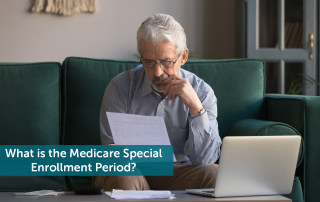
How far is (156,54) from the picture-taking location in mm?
1277

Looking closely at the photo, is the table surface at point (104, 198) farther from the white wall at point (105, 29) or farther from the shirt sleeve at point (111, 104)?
the white wall at point (105, 29)

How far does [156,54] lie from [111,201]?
0.63m

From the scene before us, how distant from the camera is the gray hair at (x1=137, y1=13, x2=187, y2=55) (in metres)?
1.28

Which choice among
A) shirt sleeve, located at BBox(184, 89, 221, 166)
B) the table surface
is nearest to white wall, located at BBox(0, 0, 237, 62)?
shirt sleeve, located at BBox(184, 89, 221, 166)

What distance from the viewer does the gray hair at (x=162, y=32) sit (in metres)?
1.28

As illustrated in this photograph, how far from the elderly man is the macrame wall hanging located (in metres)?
1.63

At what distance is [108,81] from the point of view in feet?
5.80

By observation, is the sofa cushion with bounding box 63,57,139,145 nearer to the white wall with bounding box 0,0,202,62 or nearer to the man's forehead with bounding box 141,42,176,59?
the man's forehead with bounding box 141,42,176,59

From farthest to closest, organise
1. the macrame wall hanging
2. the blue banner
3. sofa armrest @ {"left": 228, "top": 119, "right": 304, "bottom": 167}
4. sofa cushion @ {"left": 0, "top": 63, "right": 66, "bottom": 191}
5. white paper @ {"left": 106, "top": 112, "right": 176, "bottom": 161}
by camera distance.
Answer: the macrame wall hanging → sofa cushion @ {"left": 0, "top": 63, "right": 66, "bottom": 191} → sofa armrest @ {"left": 228, "top": 119, "right": 304, "bottom": 167} → the blue banner → white paper @ {"left": 106, "top": 112, "right": 176, "bottom": 161}

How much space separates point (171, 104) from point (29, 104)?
0.71 m

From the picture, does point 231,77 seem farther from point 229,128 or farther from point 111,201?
point 111,201

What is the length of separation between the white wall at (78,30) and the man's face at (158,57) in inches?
65.8

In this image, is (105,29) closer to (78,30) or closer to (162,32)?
(78,30)

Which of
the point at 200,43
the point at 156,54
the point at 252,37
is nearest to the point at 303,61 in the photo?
the point at 252,37
